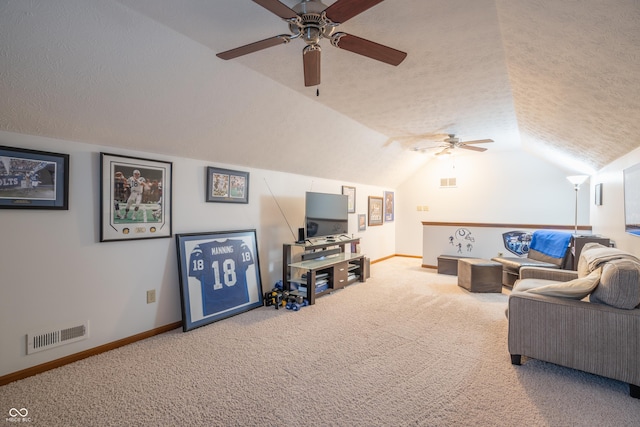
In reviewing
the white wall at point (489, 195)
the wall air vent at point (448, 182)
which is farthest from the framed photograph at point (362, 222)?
the wall air vent at point (448, 182)

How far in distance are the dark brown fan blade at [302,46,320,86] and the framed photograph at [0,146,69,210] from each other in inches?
82.2

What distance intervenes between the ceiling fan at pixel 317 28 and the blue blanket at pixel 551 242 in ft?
13.7

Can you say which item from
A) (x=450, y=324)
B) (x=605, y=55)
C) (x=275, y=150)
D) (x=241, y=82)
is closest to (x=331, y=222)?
(x=275, y=150)

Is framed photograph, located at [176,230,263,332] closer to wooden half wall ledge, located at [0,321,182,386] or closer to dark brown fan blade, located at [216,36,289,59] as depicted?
wooden half wall ledge, located at [0,321,182,386]

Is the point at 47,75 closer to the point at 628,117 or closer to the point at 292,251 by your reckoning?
the point at 292,251

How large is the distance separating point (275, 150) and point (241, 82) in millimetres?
1227

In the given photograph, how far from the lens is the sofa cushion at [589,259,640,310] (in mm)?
2141

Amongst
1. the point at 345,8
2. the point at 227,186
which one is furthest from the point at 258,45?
the point at 227,186

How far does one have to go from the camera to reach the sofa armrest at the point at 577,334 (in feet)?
6.88

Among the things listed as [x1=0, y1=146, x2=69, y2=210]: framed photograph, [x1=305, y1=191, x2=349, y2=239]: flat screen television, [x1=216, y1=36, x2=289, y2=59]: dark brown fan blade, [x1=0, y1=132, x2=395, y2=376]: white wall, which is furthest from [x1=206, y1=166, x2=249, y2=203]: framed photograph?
[x1=216, y1=36, x2=289, y2=59]: dark brown fan blade

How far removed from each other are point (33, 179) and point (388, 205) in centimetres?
668

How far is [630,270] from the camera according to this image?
2162mm

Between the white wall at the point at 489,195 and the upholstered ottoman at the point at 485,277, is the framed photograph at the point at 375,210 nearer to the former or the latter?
the white wall at the point at 489,195

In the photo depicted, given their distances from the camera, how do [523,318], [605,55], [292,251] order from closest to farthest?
[605,55] < [523,318] < [292,251]
